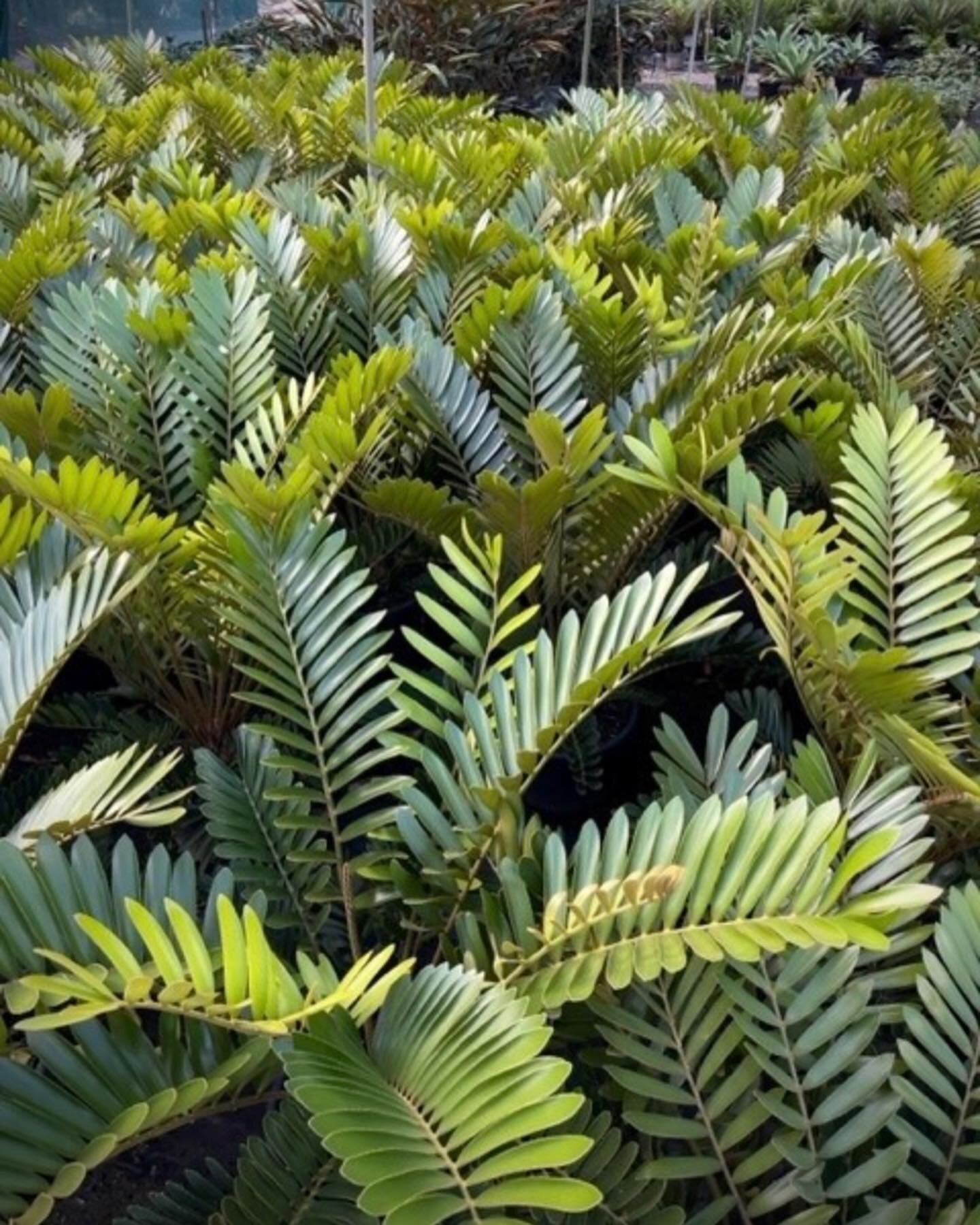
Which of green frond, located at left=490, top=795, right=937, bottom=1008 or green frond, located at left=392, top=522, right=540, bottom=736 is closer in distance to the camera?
green frond, located at left=490, top=795, right=937, bottom=1008

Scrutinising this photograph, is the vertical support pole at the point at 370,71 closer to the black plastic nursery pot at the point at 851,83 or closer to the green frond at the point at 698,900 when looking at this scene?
the green frond at the point at 698,900

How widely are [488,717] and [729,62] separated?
9920mm

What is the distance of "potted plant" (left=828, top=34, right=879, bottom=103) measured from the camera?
9992 mm

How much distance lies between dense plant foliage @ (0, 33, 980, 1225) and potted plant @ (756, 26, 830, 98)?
634cm

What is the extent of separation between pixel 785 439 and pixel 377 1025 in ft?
4.92

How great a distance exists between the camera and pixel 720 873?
0.95 meters

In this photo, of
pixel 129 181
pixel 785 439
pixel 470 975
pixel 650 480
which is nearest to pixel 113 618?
pixel 650 480

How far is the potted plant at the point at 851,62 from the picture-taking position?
9.99 metres

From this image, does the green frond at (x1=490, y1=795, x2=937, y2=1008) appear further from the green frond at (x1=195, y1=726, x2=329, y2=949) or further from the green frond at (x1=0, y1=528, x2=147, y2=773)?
the green frond at (x1=0, y1=528, x2=147, y2=773)

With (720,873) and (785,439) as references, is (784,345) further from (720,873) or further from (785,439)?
(720,873)

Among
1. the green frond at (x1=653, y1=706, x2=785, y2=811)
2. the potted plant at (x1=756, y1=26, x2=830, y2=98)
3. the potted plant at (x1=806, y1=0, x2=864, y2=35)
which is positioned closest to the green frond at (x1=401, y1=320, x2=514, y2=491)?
the green frond at (x1=653, y1=706, x2=785, y2=811)

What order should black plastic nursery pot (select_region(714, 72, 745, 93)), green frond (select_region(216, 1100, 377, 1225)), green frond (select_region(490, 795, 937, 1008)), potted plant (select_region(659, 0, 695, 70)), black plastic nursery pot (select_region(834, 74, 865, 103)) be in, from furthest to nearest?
1. potted plant (select_region(659, 0, 695, 70))
2. black plastic nursery pot (select_region(834, 74, 865, 103))
3. black plastic nursery pot (select_region(714, 72, 745, 93))
4. green frond (select_region(216, 1100, 377, 1225))
5. green frond (select_region(490, 795, 937, 1008))

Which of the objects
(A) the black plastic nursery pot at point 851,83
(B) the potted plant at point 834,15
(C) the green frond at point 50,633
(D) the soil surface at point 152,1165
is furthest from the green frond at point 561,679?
(B) the potted plant at point 834,15

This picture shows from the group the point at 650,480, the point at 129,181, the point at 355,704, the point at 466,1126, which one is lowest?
the point at 466,1126
